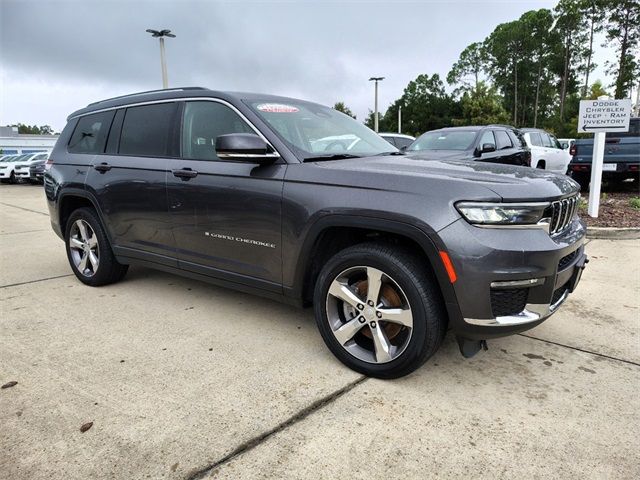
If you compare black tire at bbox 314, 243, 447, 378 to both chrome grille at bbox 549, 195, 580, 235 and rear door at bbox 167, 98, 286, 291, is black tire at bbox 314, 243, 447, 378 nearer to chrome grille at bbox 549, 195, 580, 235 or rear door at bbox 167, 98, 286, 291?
rear door at bbox 167, 98, 286, 291

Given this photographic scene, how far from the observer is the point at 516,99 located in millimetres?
54188

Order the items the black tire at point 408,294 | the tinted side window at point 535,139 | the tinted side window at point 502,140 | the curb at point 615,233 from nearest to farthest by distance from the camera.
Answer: the black tire at point 408,294 < the curb at point 615,233 < the tinted side window at point 502,140 < the tinted side window at point 535,139

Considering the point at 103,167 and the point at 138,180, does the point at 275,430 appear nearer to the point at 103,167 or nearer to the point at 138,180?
the point at 138,180

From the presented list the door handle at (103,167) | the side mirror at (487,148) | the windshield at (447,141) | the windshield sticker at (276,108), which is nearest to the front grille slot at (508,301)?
the windshield sticker at (276,108)

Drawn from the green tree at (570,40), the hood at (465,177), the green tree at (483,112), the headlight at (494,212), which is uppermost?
the green tree at (570,40)

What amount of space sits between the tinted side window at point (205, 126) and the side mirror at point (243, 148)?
1.25 feet

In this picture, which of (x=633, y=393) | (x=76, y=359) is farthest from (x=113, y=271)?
(x=633, y=393)

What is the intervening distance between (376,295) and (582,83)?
57.2 meters

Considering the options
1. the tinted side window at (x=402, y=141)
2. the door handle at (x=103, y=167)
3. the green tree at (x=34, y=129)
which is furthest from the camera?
the green tree at (x=34, y=129)

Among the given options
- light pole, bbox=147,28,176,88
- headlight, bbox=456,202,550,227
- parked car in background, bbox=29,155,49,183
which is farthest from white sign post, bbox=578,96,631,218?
parked car in background, bbox=29,155,49,183

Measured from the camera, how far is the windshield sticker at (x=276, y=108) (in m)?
3.36

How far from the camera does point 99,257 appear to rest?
14.7 feet

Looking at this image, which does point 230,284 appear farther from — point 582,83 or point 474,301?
point 582,83

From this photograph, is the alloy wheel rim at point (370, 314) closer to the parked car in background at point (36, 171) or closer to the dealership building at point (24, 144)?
the parked car in background at point (36, 171)
